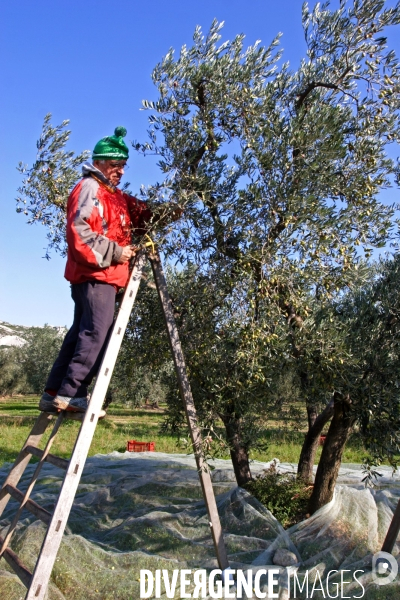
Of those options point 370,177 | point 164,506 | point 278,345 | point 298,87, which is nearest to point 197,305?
point 278,345

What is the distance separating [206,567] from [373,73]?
5714 mm

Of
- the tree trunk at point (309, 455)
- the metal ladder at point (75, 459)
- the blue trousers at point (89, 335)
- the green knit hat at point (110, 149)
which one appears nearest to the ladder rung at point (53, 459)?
the metal ladder at point (75, 459)

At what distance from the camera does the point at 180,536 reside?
6816 mm

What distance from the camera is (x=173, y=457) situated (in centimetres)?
1220

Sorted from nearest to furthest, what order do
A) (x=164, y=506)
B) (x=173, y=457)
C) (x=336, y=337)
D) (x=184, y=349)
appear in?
(x=336, y=337) → (x=184, y=349) → (x=164, y=506) → (x=173, y=457)

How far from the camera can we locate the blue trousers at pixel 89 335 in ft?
16.3

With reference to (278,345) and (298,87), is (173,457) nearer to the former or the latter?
(278,345)

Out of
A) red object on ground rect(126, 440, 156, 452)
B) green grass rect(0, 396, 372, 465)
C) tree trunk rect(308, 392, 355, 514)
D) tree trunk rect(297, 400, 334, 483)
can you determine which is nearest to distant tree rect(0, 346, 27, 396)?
green grass rect(0, 396, 372, 465)

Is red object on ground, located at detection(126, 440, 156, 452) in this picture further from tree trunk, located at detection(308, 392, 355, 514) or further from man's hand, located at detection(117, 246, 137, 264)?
man's hand, located at detection(117, 246, 137, 264)

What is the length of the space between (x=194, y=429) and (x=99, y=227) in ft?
7.53

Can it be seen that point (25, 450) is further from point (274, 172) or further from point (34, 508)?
point (274, 172)

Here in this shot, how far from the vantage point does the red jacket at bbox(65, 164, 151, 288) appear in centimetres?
490

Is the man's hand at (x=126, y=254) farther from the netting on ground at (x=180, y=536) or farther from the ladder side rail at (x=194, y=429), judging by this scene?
the netting on ground at (x=180, y=536)

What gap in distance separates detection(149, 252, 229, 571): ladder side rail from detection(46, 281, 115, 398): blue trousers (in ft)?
2.44
